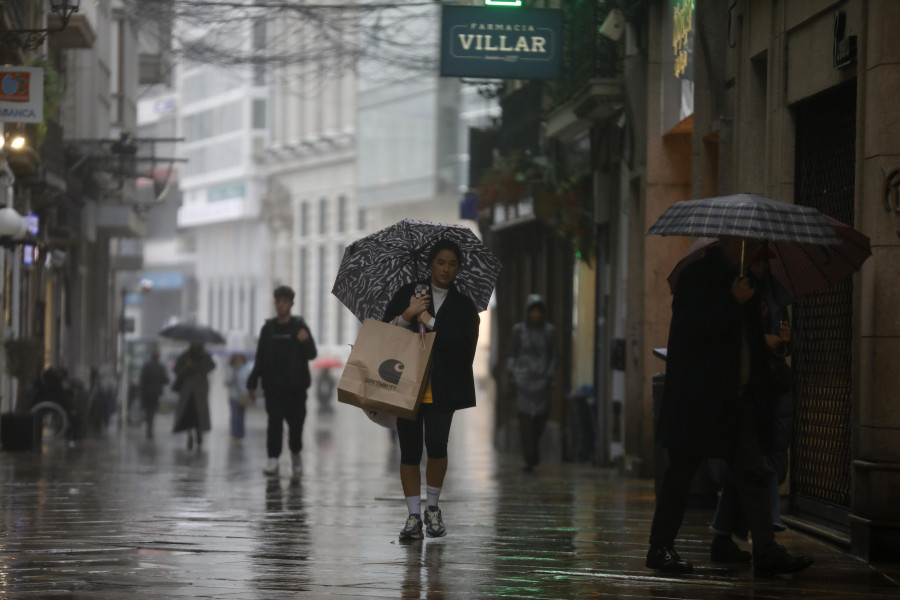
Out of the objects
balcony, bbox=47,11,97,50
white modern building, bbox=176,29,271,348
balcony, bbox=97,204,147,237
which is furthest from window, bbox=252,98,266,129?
balcony, bbox=47,11,97,50

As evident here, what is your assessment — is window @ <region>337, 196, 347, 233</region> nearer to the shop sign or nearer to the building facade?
the building facade

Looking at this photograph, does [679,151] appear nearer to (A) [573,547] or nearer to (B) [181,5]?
(B) [181,5]

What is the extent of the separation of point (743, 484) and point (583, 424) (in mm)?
13807

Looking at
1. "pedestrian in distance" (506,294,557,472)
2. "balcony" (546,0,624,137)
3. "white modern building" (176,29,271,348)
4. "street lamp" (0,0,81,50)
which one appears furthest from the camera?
"white modern building" (176,29,271,348)

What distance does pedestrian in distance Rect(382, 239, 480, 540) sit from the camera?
30.7ft

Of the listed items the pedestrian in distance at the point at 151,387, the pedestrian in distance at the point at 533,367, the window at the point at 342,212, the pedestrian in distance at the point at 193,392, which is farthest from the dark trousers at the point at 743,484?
the window at the point at 342,212

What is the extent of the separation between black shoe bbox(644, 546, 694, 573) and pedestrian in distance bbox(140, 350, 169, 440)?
2321cm

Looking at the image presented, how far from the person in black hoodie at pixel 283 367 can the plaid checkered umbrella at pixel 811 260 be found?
25.3ft

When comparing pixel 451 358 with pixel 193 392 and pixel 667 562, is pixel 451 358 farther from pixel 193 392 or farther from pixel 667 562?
pixel 193 392

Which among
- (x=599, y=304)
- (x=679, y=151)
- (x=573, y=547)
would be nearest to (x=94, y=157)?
(x=599, y=304)

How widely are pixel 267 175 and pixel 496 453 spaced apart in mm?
81077

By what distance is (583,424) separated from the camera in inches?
858

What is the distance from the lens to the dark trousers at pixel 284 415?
16047mm

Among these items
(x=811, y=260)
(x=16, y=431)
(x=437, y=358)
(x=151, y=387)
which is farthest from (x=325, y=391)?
(x=811, y=260)
